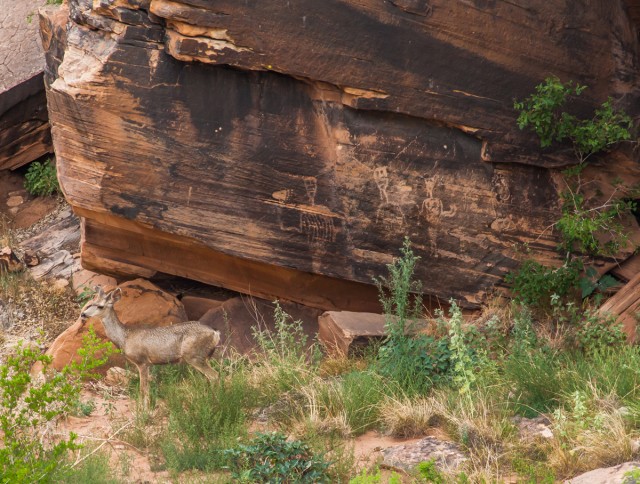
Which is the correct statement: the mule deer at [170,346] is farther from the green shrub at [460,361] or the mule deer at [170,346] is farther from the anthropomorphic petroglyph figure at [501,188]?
the anthropomorphic petroglyph figure at [501,188]

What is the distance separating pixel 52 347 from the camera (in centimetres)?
1033

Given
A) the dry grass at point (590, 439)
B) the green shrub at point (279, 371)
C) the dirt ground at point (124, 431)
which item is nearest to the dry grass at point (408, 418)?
the dirt ground at point (124, 431)

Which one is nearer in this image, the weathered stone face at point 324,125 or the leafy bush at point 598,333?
the leafy bush at point 598,333

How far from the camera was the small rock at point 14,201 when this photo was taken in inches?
549

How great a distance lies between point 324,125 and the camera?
9.35 m

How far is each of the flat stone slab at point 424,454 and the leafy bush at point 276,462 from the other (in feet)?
2.13

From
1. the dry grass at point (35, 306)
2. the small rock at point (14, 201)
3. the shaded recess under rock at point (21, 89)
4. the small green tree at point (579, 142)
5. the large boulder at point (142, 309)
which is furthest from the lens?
the small rock at point (14, 201)

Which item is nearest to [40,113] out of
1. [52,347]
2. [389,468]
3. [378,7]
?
[52,347]

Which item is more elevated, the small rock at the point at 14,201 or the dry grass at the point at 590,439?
the dry grass at the point at 590,439

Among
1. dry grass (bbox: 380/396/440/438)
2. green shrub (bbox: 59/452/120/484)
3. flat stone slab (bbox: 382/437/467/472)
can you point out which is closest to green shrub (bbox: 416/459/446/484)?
flat stone slab (bbox: 382/437/467/472)

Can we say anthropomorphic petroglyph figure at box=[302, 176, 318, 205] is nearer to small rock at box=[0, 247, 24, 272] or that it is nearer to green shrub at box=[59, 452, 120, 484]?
green shrub at box=[59, 452, 120, 484]

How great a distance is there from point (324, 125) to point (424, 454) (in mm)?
3784

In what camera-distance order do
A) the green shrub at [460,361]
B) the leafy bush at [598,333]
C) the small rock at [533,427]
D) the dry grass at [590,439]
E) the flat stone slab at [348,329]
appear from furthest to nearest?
1. the flat stone slab at [348,329]
2. the leafy bush at [598,333]
3. the green shrub at [460,361]
4. the small rock at [533,427]
5. the dry grass at [590,439]

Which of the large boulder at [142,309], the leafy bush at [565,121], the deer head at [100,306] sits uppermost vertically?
the leafy bush at [565,121]
